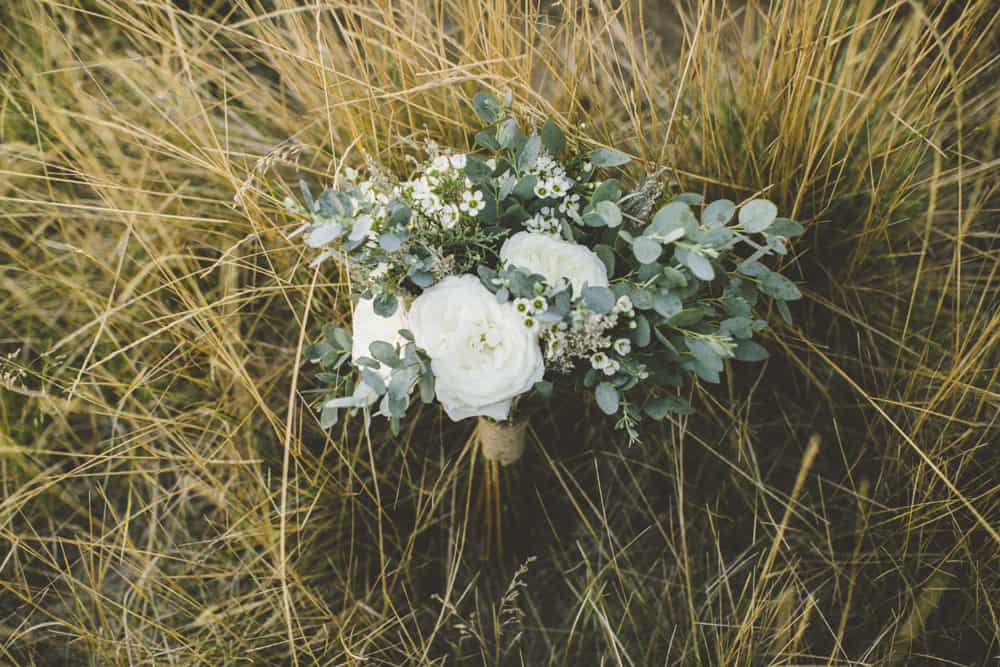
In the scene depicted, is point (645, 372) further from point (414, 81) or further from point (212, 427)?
point (212, 427)

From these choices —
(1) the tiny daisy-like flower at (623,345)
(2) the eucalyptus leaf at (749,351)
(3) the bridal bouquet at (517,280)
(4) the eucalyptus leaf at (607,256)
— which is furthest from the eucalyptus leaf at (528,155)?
(2) the eucalyptus leaf at (749,351)

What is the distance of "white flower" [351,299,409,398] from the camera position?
733 mm

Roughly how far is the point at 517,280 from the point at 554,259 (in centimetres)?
6

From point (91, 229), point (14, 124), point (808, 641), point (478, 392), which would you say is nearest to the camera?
point (478, 392)

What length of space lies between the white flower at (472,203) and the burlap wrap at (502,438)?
0.32 metres

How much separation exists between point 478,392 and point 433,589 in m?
0.69

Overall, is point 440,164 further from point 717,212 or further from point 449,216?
point 717,212

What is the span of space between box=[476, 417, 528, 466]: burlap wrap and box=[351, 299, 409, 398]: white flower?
22 cm

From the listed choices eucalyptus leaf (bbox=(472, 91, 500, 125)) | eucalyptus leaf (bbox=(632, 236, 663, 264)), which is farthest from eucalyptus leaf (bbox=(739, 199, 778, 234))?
eucalyptus leaf (bbox=(472, 91, 500, 125))

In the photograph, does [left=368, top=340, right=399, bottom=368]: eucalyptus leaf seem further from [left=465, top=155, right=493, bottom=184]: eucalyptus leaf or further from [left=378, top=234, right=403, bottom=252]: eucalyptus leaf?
[left=465, top=155, right=493, bottom=184]: eucalyptus leaf

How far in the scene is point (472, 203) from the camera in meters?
0.71

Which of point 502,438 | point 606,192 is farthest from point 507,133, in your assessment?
point 502,438

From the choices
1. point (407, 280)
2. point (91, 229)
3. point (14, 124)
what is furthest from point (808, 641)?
point (14, 124)

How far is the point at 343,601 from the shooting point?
1139 mm
